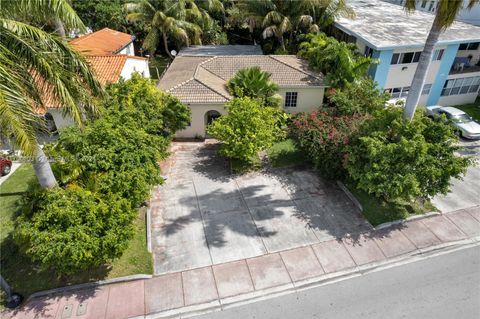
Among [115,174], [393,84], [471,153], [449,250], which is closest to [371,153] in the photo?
[449,250]

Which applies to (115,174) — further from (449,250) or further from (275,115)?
(449,250)

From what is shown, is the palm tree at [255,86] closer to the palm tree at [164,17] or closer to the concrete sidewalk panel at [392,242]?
the concrete sidewalk panel at [392,242]

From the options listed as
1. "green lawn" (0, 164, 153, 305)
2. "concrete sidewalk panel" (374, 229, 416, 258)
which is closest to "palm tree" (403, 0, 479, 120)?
"concrete sidewalk panel" (374, 229, 416, 258)

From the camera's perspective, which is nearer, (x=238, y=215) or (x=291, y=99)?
(x=238, y=215)

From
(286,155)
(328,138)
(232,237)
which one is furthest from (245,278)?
(286,155)

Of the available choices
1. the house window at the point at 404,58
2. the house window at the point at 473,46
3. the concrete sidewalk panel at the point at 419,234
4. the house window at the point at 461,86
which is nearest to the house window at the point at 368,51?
the house window at the point at 404,58

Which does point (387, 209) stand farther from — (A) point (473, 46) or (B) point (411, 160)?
(A) point (473, 46)

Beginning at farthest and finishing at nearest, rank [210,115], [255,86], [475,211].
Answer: [210,115]
[255,86]
[475,211]
